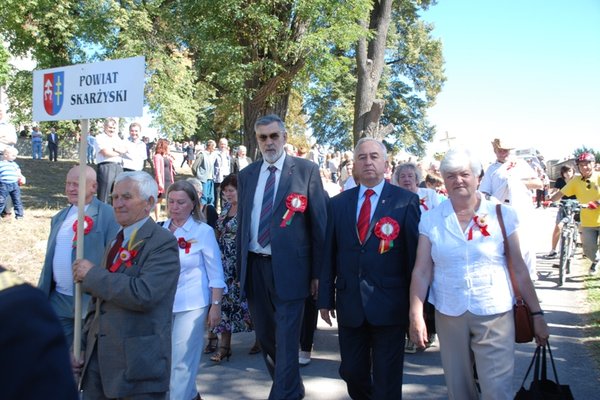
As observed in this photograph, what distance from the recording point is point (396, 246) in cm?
381

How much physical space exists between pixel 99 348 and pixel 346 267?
1702mm

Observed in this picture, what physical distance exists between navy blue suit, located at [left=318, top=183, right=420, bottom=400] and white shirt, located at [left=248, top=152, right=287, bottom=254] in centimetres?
70

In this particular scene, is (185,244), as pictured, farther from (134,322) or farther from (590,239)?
(590,239)

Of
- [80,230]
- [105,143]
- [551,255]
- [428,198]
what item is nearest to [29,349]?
[80,230]

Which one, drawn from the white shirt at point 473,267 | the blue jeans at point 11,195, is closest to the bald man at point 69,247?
the white shirt at point 473,267

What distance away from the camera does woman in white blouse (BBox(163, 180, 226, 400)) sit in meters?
4.25

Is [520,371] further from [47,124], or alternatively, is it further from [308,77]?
[47,124]

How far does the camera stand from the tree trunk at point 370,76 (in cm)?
1500

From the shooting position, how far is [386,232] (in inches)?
150

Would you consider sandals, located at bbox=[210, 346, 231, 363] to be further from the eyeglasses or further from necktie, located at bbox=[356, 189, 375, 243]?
necktie, located at bbox=[356, 189, 375, 243]

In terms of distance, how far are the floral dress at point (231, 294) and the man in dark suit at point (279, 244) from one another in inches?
48.0

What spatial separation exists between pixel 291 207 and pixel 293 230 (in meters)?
0.18

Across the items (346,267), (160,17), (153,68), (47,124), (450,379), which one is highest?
(160,17)

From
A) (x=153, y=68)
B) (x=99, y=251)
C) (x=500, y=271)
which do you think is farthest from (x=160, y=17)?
(x=500, y=271)
